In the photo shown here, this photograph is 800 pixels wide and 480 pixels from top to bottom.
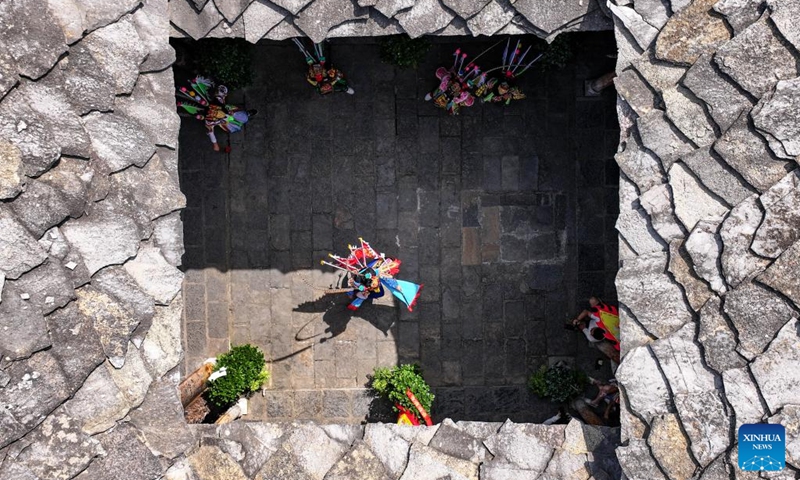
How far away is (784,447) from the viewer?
664 centimetres

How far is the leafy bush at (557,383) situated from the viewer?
948 centimetres

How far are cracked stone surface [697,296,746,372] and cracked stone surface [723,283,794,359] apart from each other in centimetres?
7

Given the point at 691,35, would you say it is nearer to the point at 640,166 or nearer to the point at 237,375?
the point at 640,166

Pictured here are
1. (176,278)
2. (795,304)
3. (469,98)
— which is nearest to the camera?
(795,304)

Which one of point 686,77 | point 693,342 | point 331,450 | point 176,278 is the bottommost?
point 331,450

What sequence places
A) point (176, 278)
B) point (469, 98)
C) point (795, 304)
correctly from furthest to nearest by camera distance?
point (469, 98) → point (176, 278) → point (795, 304)

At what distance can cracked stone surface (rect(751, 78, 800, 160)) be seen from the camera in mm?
6555

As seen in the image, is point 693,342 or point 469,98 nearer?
point 693,342

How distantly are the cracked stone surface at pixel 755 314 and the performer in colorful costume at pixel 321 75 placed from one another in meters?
4.75

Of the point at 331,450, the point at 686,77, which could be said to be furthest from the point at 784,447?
the point at 331,450

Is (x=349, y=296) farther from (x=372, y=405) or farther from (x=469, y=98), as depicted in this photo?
(x=469, y=98)

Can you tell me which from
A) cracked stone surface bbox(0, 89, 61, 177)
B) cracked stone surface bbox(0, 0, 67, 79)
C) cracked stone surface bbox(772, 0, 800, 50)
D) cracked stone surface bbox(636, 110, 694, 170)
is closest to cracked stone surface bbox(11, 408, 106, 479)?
cracked stone surface bbox(0, 89, 61, 177)

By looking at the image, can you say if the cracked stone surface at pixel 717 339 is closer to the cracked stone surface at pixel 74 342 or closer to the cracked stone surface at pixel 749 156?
Result: the cracked stone surface at pixel 749 156

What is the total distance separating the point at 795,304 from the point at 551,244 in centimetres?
359
